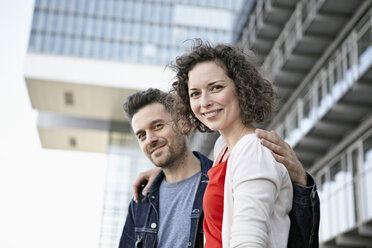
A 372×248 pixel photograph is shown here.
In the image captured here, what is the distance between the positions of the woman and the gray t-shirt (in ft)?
1.92

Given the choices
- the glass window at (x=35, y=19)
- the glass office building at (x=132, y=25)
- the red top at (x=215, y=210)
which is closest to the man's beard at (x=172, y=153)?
the red top at (x=215, y=210)

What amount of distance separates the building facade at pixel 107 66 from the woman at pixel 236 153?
39.2ft

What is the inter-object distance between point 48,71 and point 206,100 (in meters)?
21.6

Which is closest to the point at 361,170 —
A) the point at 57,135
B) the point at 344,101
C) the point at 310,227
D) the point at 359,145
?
the point at 359,145

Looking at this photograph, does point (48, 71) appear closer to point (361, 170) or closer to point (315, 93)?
point (315, 93)

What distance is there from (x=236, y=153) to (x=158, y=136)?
3.69 feet

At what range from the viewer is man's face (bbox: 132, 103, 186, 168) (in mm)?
2922

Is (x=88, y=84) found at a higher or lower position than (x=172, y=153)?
higher

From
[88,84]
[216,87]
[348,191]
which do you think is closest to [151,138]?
[216,87]

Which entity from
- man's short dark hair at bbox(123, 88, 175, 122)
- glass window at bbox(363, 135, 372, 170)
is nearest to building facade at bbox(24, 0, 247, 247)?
glass window at bbox(363, 135, 372, 170)

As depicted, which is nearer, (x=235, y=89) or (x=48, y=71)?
(x=235, y=89)

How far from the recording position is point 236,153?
1.86 m

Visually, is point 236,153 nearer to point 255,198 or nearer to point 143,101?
point 255,198

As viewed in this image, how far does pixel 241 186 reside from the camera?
174cm
